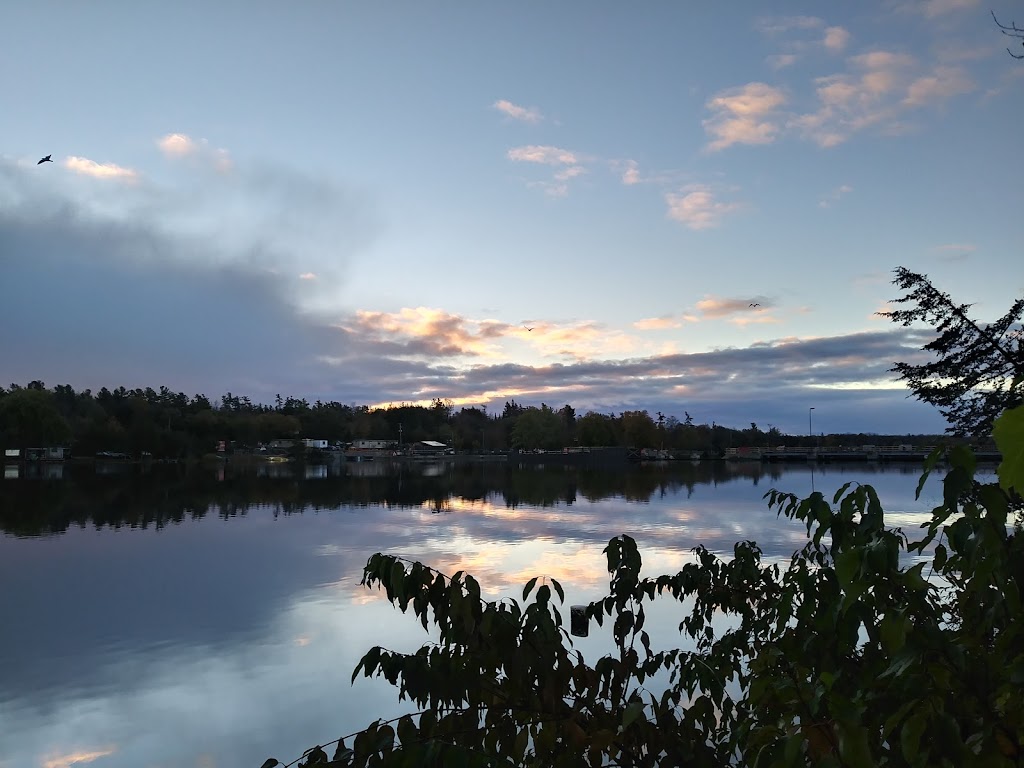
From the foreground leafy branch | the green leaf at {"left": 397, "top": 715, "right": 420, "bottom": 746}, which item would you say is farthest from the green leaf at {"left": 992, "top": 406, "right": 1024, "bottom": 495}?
the green leaf at {"left": 397, "top": 715, "right": 420, "bottom": 746}

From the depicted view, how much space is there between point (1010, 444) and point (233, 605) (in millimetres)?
20663

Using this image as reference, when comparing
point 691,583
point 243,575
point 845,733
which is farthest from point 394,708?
point 243,575

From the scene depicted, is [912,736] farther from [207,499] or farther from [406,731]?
[207,499]

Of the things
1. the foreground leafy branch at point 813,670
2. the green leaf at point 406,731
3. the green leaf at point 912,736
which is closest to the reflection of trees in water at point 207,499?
the foreground leafy branch at point 813,670

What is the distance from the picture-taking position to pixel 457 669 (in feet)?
10.5

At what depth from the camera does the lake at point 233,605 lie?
11188mm

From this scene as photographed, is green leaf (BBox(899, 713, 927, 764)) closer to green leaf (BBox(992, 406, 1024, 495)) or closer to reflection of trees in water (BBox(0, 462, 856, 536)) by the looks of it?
green leaf (BBox(992, 406, 1024, 495))

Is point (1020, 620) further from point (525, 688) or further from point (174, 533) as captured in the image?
point (174, 533)

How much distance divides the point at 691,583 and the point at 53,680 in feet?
43.1

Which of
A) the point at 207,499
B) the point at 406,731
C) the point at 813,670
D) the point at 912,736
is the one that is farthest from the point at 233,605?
the point at 207,499

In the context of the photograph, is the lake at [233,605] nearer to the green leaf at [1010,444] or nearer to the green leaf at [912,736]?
the green leaf at [912,736]

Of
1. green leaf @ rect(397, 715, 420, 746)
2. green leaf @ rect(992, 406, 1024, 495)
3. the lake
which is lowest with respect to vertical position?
the lake

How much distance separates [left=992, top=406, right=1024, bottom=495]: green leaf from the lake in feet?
36.1

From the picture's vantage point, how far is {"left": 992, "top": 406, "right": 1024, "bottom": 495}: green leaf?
1122 mm
